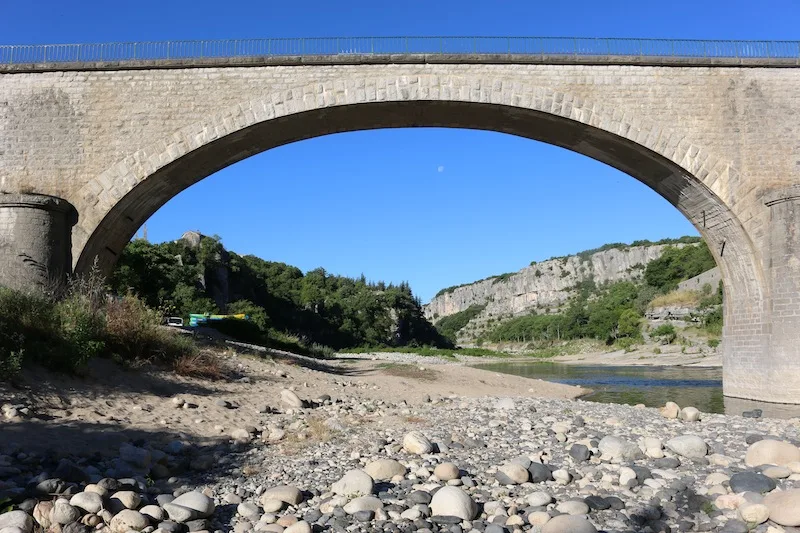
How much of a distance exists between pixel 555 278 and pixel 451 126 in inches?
4819

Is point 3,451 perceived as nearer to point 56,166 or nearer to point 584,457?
point 584,457

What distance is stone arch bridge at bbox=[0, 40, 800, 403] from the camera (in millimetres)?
12172

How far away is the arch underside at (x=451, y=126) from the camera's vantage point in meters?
12.4

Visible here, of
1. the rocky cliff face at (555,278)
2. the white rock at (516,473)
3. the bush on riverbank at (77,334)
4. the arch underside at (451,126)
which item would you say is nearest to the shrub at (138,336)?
the bush on riverbank at (77,334)

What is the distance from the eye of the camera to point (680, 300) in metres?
49.1

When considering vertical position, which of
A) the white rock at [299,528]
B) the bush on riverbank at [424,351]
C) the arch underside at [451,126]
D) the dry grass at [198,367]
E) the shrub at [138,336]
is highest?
the arch underside at [451,126]

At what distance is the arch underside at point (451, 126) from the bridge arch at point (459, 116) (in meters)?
0.03

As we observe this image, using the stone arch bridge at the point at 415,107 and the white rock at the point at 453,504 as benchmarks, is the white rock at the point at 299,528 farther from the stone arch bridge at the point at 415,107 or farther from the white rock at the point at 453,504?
the stone arch bridge at the point at 415,107

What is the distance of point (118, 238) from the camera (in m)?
13.4

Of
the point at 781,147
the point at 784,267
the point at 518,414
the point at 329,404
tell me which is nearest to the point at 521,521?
the point at 518,414

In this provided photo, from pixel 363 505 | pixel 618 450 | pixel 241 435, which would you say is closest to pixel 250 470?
pixel 241 435

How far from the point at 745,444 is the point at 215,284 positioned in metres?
44.0

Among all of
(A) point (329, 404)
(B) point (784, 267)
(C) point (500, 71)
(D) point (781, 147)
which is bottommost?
(A) point (329, 404)

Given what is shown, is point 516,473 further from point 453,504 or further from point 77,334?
point 77,334
